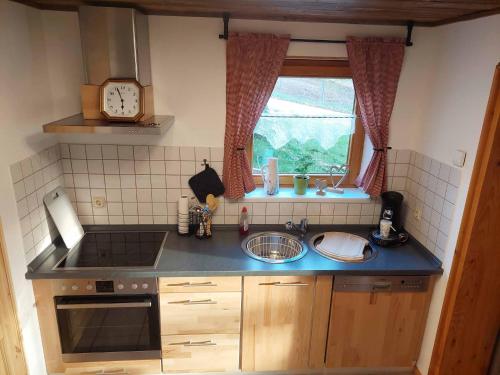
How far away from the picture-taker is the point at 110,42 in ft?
6.16

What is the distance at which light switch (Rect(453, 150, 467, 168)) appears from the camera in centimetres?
190

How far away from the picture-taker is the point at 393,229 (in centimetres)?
241

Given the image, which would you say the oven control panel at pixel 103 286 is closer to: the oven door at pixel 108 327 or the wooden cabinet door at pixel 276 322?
the oven door at pixel 108 327

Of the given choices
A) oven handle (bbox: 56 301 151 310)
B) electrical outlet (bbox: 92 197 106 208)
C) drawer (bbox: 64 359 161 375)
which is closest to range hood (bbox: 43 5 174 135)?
electrical outlet (bbox: 92 197 106 208)

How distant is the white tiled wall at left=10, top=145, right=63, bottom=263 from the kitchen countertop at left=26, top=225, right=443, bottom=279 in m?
0.09

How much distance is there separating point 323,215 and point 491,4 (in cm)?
148

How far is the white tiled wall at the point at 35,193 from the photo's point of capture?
6.17 ft

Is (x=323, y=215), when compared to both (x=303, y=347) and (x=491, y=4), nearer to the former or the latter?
(x=303, y=347)

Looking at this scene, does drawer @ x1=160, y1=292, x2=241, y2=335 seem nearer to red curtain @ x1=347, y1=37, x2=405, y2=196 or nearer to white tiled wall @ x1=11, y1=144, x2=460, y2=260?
white tiled wall @ x1=11, y1=144, x2=460, y2=260

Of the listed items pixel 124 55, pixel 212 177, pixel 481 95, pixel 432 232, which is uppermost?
pixel 124 55

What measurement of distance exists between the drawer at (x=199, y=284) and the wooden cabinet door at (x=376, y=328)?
60 centimetres

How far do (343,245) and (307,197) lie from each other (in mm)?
397

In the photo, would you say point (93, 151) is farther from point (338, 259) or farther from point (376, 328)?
point (376, 328)

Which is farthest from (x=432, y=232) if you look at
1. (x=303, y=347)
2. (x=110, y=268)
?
(x=110, y=268)
